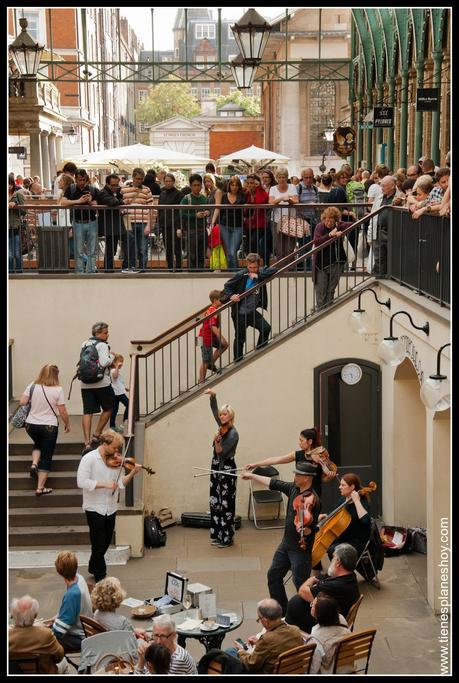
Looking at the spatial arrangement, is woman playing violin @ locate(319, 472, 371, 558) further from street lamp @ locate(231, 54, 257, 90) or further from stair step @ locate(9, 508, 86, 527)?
street lamp @ locate(231, 54, 257, 90)

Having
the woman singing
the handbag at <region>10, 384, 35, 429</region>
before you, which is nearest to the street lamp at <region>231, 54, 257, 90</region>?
the woman singing

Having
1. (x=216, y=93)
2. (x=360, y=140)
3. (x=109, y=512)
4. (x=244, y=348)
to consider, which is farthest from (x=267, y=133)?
(x=216, y=93)

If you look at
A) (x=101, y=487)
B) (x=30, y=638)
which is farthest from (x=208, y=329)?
(x=30, y=638)

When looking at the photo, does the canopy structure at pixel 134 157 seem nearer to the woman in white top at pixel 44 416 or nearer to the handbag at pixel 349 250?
the handbag at pixel 349 250

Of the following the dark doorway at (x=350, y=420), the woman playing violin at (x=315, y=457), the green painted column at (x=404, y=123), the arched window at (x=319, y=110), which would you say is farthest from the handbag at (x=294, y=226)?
the arched window at (x=319, y=110)

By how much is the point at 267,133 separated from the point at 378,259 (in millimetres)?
46289

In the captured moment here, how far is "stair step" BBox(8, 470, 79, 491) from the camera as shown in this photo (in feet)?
48.8

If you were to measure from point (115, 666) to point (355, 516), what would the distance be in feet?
12.8

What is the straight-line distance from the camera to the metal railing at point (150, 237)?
17.1 metres

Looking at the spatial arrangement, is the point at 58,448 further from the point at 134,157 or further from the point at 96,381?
the point at 134,157

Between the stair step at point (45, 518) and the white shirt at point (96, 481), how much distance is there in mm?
2028

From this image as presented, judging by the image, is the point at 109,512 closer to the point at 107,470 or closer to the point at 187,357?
the point at 107,470

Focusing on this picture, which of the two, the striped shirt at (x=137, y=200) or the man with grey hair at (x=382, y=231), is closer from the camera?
the man with grey hair at (x=382, y=231)

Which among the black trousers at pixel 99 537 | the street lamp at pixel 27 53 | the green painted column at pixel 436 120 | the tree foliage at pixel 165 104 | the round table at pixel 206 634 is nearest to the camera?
the round table at pixel 206 634
